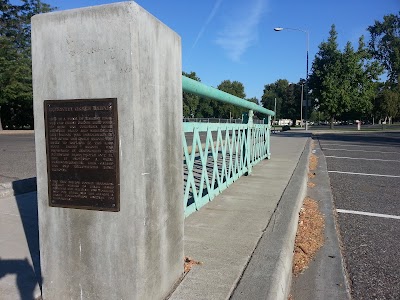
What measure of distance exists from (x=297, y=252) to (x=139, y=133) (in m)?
2.52

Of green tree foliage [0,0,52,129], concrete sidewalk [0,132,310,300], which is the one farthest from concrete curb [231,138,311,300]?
green tree foliage [0,0,52,129]

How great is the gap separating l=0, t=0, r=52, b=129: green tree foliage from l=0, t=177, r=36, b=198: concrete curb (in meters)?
21.4

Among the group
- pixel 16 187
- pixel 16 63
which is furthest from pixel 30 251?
pixel 16 63

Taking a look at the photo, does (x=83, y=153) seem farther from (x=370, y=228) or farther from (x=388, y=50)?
(x=388, y=50)

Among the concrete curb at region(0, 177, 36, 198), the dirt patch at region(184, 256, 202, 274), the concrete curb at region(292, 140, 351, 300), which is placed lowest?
the concrete curb at region(292, 140, 351, 300)

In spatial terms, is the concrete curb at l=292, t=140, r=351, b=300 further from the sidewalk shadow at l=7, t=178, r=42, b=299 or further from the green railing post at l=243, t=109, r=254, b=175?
the green railing post at l=243, t=109, r=254, b=175

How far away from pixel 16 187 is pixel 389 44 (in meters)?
72.4

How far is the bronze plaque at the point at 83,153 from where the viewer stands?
7.34ft

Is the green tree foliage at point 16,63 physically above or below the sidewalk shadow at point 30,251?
above

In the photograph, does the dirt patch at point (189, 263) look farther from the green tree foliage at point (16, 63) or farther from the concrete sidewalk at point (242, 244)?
the green tree foliage at point (16, 63)

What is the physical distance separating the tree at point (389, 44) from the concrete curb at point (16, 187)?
69.5 metres

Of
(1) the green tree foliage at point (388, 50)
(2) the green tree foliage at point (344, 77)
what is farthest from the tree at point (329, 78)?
(1) the green tree foliage at point (388, 50)

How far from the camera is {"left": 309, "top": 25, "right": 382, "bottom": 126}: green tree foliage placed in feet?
135

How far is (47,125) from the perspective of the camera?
2.38m
